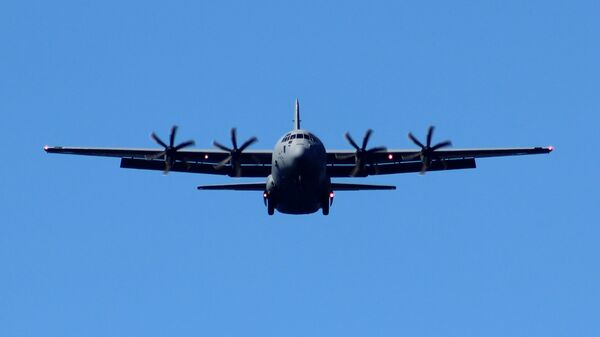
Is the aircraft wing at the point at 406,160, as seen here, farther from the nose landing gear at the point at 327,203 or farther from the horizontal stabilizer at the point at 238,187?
the horizontal stabilizer at the point at 238,187

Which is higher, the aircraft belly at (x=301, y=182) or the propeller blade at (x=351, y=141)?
the propeller blade at (x=351, y=141)

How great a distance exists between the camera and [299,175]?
35.7m

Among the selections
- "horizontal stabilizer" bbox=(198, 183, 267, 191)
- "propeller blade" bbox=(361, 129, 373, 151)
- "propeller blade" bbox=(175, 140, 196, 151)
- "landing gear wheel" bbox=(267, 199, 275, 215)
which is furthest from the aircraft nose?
"propeller blade" bbox=(175, 140, 196, 151)

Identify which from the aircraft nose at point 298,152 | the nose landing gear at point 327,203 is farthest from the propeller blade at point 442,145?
the aircraft nose at point 298,152

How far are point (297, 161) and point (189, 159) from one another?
7112 millimetres

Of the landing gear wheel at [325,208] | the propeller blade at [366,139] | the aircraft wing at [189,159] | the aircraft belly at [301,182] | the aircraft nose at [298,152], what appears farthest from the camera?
the aircraft wing at [189,159]

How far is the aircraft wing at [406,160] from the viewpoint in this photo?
40.5m

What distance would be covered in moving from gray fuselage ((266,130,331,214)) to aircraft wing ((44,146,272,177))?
3111 millimetres

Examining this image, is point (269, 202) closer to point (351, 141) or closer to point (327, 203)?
point (327, 203)

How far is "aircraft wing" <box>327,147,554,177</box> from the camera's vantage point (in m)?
40.5

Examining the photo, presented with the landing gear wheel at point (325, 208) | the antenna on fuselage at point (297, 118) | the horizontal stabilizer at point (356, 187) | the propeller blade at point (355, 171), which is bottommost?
the landing gear wheel at point (325, 208)

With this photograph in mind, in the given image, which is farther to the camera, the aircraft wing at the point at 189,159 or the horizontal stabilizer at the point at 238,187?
the aircraft wing at the point at 189,159

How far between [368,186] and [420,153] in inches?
139

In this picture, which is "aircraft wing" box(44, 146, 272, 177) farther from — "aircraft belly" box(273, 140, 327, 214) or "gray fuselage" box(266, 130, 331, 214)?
"aircraft belly" box(273, 140, 327, 214)
